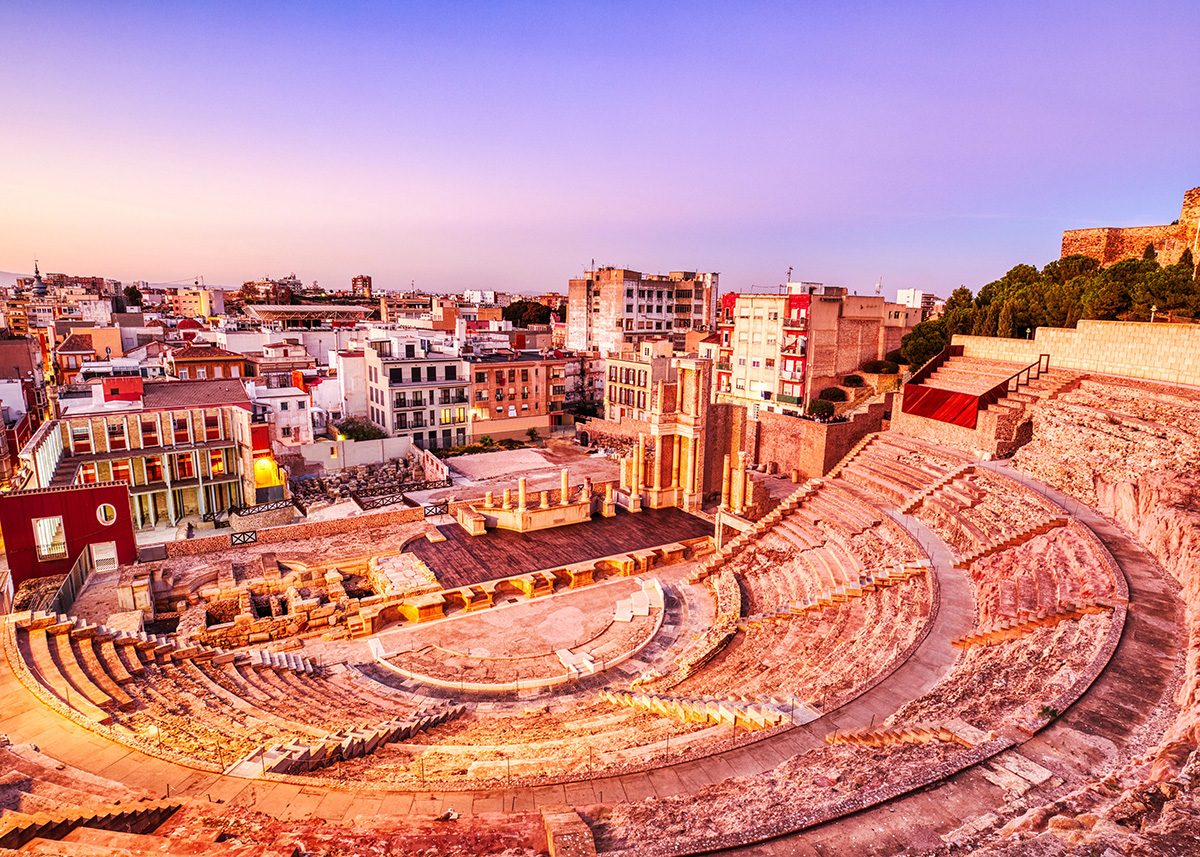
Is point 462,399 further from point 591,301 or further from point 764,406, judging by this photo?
point 591,301

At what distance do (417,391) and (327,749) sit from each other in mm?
38453

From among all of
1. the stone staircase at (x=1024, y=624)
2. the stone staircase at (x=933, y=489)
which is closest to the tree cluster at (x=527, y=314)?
the stone staircase at (x=933, y=489)

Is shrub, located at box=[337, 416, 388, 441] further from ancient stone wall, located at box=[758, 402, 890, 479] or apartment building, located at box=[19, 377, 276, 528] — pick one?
ancient stone wall, located at box=[758, 402, 890, 479]

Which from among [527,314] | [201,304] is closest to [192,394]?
[527,314]

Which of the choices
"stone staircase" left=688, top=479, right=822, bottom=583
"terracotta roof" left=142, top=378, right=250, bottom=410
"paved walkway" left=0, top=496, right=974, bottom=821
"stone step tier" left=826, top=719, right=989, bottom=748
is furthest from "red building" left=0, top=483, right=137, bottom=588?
"stone step tier" left=826, top=719, right=989, bottom=748

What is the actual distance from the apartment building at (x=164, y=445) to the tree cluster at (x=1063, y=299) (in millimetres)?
44028

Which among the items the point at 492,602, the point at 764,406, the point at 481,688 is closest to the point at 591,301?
the point at 764,406

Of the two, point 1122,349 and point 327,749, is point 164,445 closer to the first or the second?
point 327,749

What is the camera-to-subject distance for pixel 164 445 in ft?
126

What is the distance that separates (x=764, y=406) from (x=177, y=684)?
130ft

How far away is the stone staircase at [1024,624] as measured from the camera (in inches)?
564

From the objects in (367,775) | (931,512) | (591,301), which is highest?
(591,301)

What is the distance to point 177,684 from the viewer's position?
59.8ft

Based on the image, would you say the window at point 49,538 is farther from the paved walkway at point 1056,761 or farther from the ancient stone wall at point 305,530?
the paved walkway at point 1056,761
